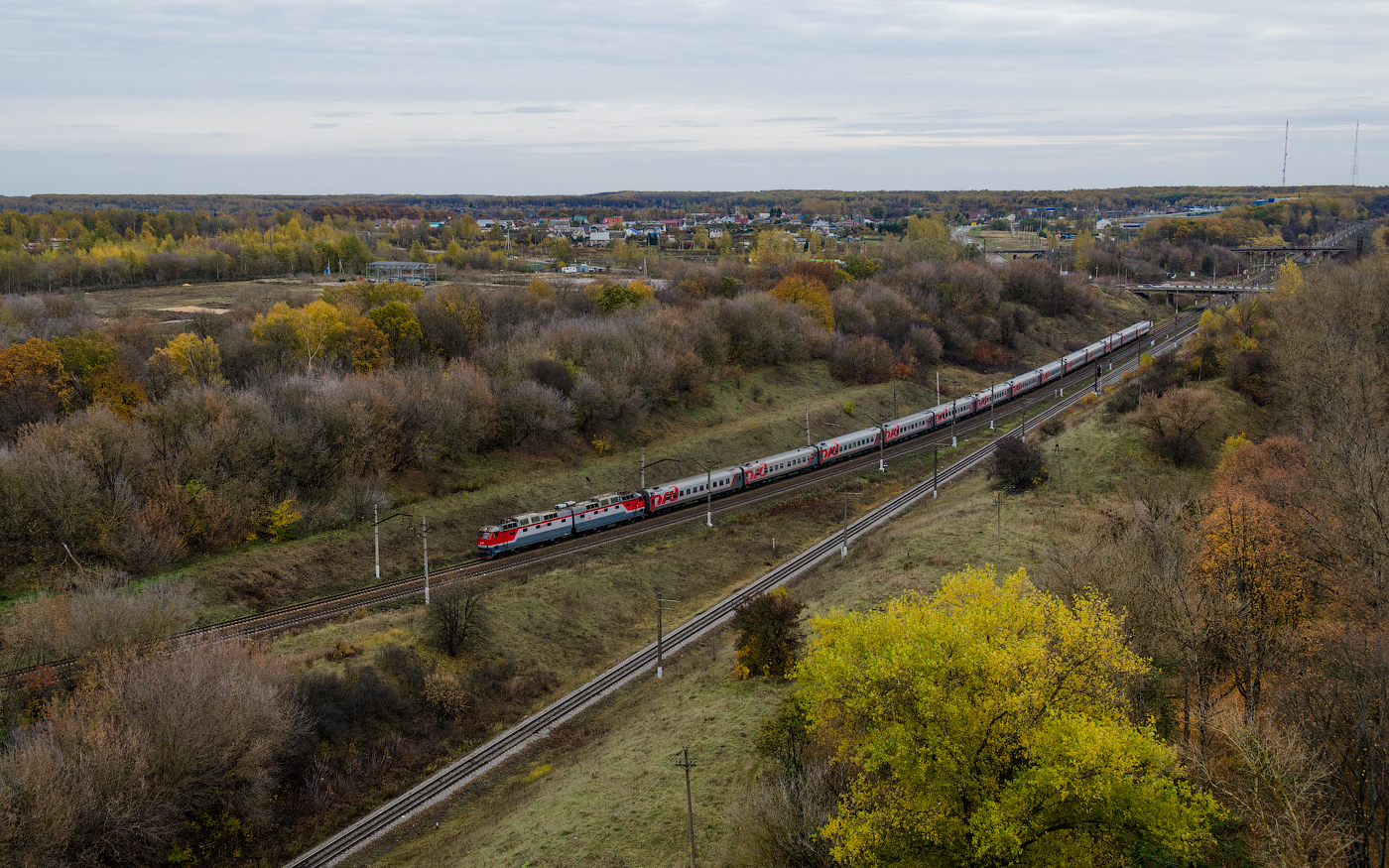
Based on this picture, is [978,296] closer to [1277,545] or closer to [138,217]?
[1277,545]

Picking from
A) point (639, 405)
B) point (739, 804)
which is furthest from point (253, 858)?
point (639, 405)

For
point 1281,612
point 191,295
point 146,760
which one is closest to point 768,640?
point 1281,612

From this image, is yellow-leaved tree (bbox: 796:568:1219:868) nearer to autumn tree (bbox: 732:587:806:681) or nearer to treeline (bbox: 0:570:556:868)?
autumn tree (bbox: 732:587:806:681)

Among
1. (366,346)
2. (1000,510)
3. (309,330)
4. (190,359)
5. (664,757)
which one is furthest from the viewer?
(366,346)

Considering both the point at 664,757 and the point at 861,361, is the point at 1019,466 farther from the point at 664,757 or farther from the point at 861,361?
the point at 861,361

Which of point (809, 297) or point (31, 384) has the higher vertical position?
point (809, 297)

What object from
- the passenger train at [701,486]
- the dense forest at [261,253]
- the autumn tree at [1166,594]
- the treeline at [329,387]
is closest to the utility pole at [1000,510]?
the autumn tree at [1166,594]
